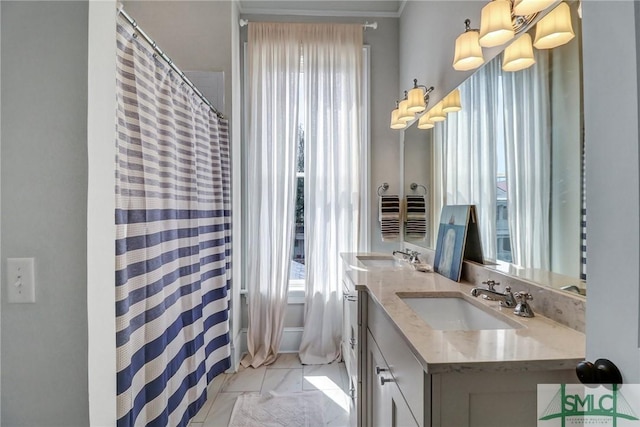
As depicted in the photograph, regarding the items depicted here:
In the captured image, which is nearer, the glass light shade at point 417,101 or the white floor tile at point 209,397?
the white floor tile at point 209,397

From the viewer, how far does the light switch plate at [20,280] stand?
75cm

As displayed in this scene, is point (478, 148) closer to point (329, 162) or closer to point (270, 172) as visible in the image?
point (329, 162)

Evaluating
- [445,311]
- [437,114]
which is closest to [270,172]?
[437,114]

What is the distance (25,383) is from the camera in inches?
29.7

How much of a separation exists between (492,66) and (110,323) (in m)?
1.72

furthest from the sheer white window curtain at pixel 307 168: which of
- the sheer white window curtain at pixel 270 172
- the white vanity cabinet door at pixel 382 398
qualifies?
the white vanity cabinet door at pixel 382 398

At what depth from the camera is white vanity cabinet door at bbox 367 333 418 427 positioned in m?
0.99

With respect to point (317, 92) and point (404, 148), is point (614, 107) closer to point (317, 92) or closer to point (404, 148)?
point (404, 148)

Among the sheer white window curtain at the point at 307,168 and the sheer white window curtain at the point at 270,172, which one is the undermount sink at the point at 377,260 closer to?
the sheer white window curtain at the point at 307,168

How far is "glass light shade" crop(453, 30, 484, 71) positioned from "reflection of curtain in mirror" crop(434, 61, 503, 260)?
0.19 ft

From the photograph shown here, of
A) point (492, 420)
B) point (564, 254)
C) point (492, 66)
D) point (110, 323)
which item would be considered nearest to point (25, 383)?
point (110, 323)

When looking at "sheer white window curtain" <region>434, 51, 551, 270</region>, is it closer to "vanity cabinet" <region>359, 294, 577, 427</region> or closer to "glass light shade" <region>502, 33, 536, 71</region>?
"glass light shade" <region>502, 33, 536, 71</region>

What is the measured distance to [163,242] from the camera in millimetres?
1525
